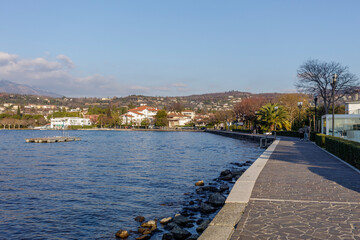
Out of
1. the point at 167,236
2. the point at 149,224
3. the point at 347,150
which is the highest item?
the point at 347,150

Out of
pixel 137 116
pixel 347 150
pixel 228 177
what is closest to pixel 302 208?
pixel 347 150

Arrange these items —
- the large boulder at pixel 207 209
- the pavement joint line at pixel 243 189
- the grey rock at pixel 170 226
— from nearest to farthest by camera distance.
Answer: the pavement joint line at pixel 243 189
the grey rock at pixel 170 226
the large boulder at pixel 207 209

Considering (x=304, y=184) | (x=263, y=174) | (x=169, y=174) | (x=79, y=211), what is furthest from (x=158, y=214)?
(x=169, y=174)

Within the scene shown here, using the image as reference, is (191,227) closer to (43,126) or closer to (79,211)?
(79,211)

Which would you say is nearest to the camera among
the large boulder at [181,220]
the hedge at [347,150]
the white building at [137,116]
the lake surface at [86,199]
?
the large boulder at [181,220]

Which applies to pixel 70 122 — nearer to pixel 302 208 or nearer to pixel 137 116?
pixel 137 116

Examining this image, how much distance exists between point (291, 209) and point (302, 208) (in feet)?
0.92

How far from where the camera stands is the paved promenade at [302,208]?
551 centimetres

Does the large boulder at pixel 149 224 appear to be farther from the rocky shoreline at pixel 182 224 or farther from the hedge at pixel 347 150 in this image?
the hedge at pixel 347 150

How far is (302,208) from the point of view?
7.02m

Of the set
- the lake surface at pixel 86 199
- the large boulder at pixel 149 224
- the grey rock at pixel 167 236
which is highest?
the grey rock at pixel 167 236

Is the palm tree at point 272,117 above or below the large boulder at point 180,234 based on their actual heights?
above

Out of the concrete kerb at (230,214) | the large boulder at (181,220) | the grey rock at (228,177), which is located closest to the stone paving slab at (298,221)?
the concrete kerb at (230,214)

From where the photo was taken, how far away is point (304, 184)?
9.76 m
